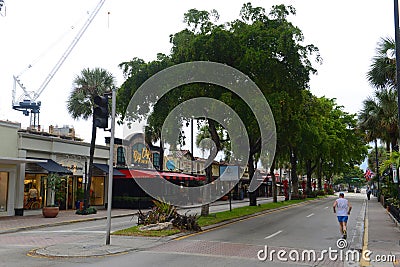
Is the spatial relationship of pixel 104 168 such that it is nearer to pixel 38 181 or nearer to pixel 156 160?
pixel 38 181

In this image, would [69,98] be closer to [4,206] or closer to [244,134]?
[4,206]

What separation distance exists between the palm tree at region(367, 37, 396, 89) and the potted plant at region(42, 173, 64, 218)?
756 inches

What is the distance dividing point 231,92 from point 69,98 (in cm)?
1457

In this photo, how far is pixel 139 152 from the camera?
41.3 meters

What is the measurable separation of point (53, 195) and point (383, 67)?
860 inches

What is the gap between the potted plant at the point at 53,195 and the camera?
85.8 ft

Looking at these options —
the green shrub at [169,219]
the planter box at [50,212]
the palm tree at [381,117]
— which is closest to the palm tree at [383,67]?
the palm tree at [381,117]

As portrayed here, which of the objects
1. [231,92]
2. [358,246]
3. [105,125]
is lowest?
[358,246]

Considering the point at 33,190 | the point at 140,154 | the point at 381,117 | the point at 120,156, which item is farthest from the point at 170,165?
the point at 381,117

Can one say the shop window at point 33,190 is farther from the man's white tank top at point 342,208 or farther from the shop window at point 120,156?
the man's white tank top at point 342,208

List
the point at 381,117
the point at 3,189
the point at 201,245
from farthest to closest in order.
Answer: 1. the point at 381,117
2. the point at 3,189
3. the point at 201,245

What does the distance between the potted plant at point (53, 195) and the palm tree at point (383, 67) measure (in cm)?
1920

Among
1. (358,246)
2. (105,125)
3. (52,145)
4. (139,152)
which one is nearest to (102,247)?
(105,125)

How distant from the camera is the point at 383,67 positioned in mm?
22641
